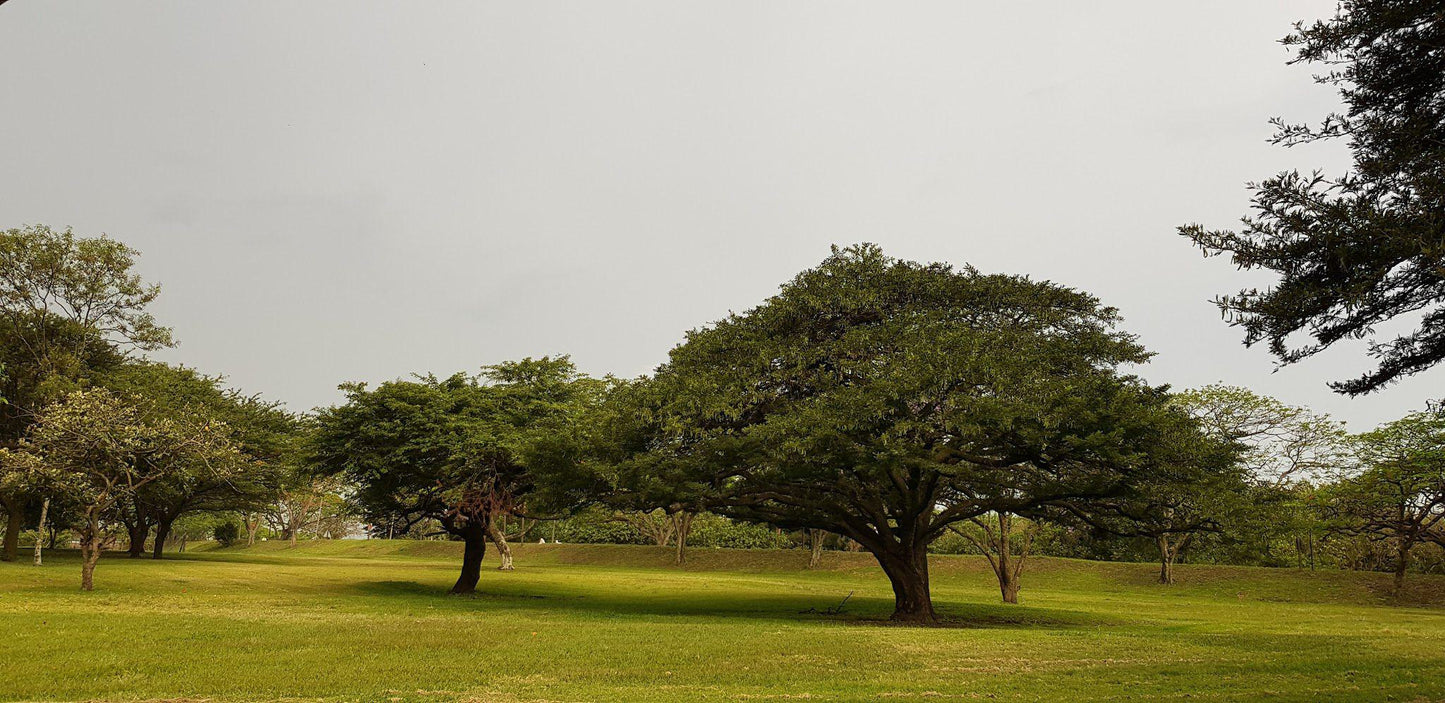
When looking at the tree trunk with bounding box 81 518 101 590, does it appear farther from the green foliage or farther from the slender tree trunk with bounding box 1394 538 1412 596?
the slender tree trunk with bounding box 1394 538 1412 596

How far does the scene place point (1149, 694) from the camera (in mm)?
10414

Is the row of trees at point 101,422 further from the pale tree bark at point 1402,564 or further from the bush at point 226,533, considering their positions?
the pale tree bark at point 1402,564

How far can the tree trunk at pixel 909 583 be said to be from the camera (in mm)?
23547

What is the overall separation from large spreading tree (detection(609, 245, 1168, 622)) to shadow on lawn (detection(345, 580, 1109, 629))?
2276 mm

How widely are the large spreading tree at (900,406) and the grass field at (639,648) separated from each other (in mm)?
3378

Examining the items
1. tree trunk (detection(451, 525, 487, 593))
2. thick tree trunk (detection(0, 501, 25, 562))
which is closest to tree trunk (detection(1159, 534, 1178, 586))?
tree trunk (detection(451, 525, 487, 593))

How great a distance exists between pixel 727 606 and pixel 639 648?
14185mm

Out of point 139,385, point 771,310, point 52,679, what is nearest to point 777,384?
point 771,310

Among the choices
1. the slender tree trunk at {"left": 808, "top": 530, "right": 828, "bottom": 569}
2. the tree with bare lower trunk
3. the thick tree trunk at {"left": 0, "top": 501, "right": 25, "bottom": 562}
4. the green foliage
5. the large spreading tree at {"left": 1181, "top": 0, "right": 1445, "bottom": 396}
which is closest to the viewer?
the large spreading tree at {"left": 1181, "top": 0, "right": 1445, "bottom": 396}

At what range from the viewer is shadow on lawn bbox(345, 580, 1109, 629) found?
23.5m

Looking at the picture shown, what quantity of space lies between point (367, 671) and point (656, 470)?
10.1 metres

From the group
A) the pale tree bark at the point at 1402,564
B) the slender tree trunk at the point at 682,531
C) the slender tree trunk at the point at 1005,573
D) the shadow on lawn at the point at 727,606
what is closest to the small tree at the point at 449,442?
the shadow on lawn at the point at 727,606

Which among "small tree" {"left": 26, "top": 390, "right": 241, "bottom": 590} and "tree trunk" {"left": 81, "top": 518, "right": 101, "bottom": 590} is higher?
"small tree" {"left": 26, "top": 390, "right": 241, "bottom": 590}

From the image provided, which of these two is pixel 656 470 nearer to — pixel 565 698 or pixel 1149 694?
pixel 565 698
